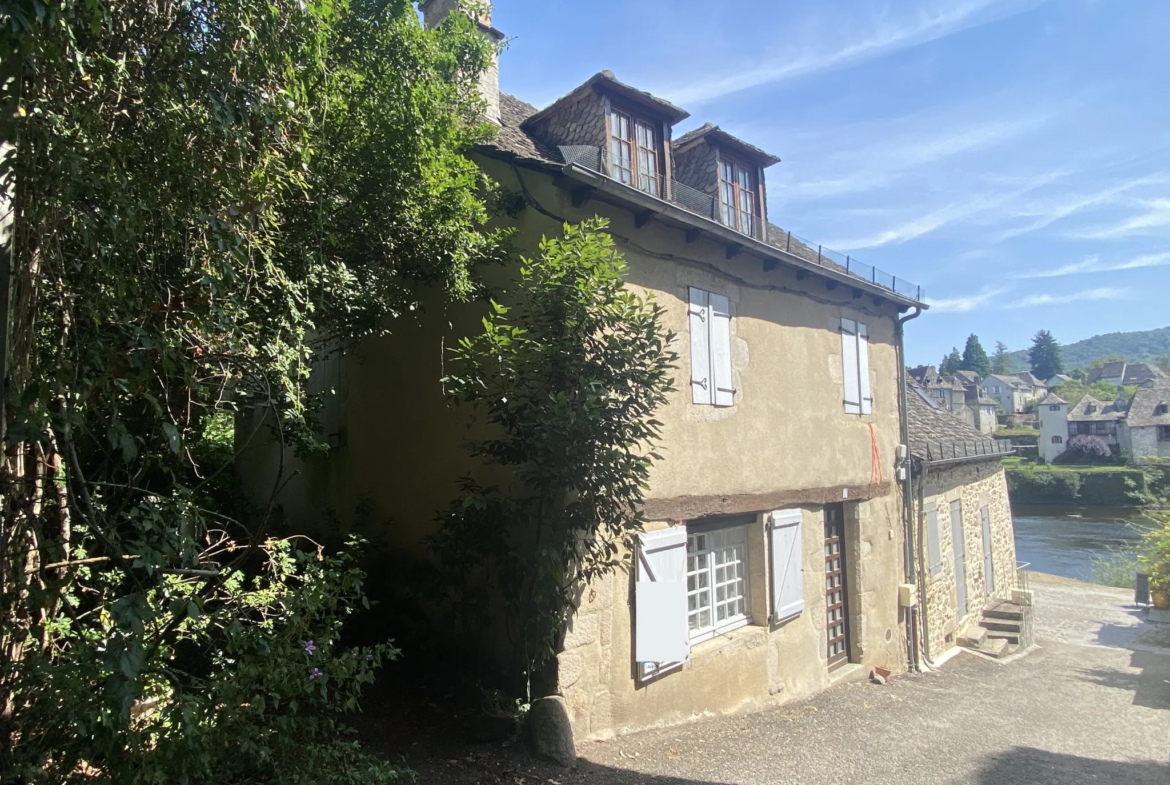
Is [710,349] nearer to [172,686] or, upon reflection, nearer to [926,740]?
[926,740]

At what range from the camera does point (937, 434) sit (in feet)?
38.5

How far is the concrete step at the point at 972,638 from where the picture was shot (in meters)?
11.4

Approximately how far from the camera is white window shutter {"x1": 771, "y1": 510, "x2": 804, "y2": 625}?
7.11 metres

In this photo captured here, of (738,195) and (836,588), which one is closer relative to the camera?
(738,195)

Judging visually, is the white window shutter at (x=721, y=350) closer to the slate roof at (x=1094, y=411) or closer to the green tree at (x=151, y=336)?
the green tree at (x=151, y=336)

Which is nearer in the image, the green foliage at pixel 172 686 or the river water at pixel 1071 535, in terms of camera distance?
the green foliage at pixel 172 686

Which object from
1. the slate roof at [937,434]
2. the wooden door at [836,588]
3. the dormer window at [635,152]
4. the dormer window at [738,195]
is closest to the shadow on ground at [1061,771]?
the wooden door at [836,588]

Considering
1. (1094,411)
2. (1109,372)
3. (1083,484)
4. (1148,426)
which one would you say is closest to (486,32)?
(1083,484)

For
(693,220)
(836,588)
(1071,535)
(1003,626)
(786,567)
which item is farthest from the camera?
(1071,535)

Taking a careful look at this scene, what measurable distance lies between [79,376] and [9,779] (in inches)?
59.3

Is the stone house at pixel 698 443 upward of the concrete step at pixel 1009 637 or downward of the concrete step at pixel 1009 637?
upward

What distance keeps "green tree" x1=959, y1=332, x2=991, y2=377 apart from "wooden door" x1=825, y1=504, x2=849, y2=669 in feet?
345

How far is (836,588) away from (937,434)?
4586 millimetres

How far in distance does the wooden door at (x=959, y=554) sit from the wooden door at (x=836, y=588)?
159 inches
